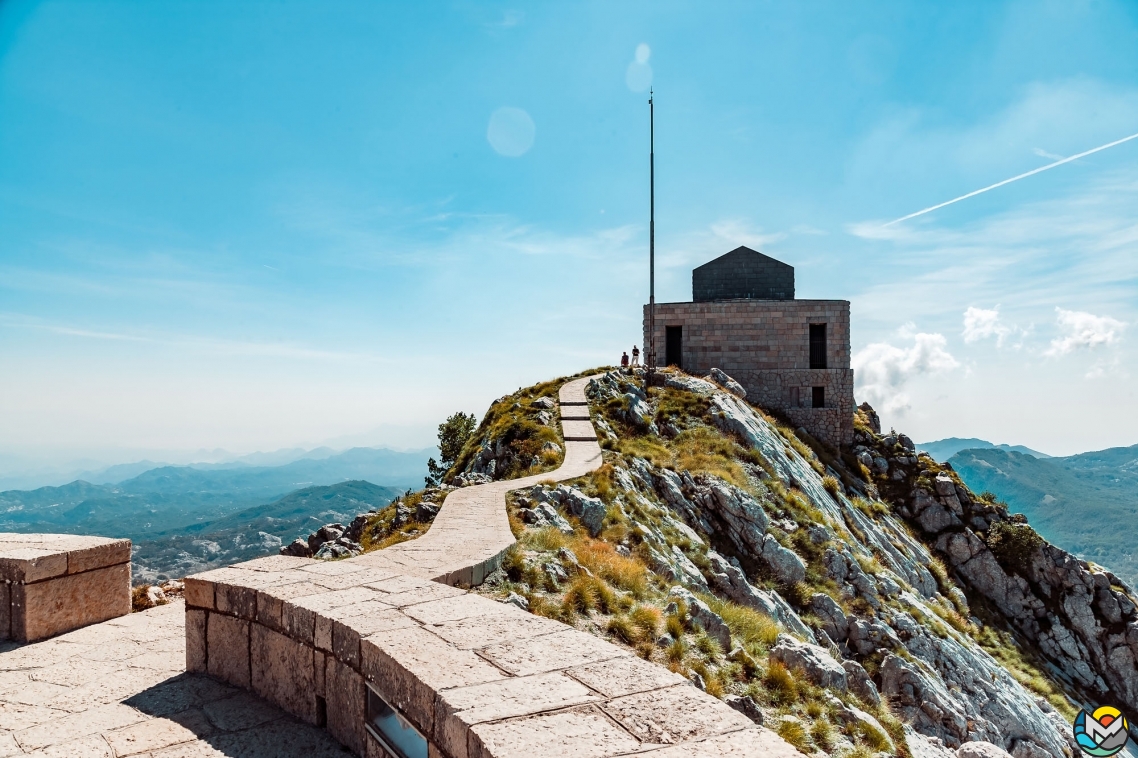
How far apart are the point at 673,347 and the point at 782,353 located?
15.6 feet

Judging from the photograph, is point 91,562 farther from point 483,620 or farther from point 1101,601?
point 1101,601

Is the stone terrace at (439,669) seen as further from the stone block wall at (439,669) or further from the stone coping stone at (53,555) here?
the stone coping stone at (53,555)

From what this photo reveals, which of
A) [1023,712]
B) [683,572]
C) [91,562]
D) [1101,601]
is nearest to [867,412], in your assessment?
[1101,601]

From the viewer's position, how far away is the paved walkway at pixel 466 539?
6.96 m

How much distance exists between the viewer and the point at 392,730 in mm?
3662

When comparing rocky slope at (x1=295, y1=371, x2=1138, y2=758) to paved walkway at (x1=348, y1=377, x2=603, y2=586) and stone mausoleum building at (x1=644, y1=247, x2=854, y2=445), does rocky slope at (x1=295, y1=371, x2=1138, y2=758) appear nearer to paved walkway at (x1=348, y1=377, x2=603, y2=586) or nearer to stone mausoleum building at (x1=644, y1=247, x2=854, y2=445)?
paved walkway at (x1=348, y1=377, x2=603, y2=586)

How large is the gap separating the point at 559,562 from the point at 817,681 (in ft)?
10.7

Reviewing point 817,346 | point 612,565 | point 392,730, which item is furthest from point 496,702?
point 817,346

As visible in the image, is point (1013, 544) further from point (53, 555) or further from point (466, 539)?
point (53, 555)

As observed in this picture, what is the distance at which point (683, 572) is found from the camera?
11.5 meters

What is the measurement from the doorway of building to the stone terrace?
1015 inches

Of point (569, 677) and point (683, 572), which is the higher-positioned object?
point (569, 677)

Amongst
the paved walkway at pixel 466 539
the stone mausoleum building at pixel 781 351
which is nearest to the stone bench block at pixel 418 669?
the paved walkway at pixel 466 539

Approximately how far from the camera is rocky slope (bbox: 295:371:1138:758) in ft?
24.6
